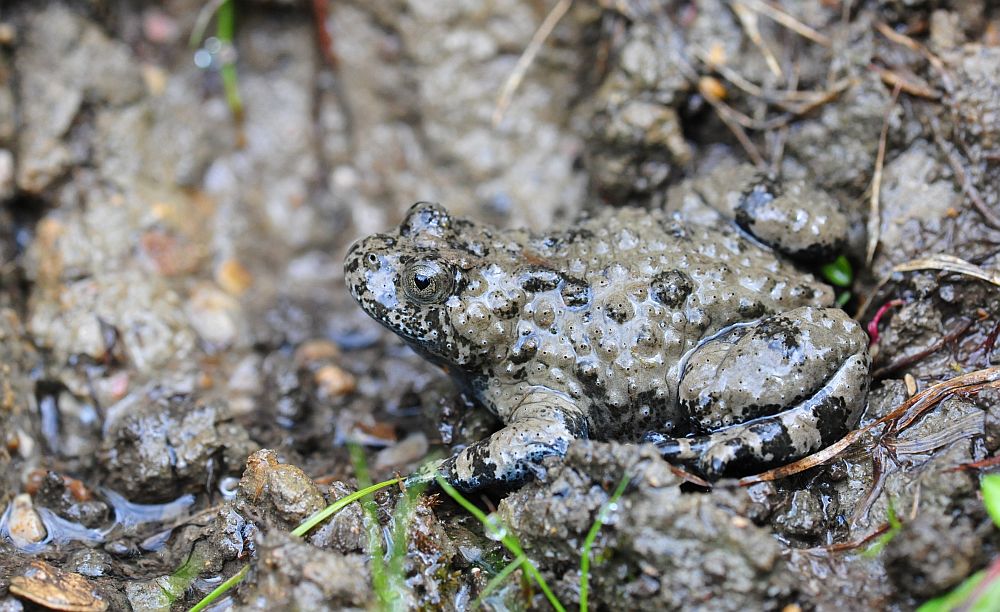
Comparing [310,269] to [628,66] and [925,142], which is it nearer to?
[628,66]

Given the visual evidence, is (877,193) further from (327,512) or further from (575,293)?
(327,512)

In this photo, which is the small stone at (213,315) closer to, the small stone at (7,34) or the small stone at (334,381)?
the small stone at (334,381)

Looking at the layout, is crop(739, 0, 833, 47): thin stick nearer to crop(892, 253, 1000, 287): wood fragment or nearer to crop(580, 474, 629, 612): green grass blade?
crop(892, 253, 1000, 287): wood fragment

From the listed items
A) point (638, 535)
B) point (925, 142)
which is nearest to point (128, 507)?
point (638, 535)

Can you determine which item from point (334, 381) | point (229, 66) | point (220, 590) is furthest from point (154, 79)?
point (220, 590)

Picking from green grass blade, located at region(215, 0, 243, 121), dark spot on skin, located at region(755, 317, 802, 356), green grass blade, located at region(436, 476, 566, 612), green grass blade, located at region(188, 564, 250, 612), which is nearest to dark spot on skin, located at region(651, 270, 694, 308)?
dark spot on skin, located at region(755, 317, 802, 356)

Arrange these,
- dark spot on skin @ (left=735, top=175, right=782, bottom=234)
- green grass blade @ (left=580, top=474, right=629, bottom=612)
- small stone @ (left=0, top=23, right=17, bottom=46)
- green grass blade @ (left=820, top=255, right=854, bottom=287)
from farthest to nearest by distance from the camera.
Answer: small stone @ (left=0, top=23, right=17, bottom=46) → green grass blade @ (left=820, top=255, right=854, bottom=287) → dark spot on skin @ (left=735, top=175, right=782, bottom=234) → green grass blade @ (left=580, top=474, right=629, bottom=612)
